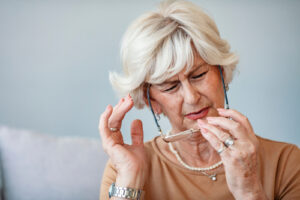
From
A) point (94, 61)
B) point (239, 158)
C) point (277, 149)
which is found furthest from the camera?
point (94, 61)

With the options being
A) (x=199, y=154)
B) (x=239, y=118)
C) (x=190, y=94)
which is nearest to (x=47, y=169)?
(x=199, y=154)

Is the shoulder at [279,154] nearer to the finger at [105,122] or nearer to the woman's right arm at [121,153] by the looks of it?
the woman's right arm at [121,153]

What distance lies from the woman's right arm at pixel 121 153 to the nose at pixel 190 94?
0.73ft

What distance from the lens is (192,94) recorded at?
4.98 ft

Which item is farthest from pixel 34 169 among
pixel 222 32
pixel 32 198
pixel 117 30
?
pixel 222 32

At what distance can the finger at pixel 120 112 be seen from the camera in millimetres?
1578

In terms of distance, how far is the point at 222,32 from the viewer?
262 centimetres

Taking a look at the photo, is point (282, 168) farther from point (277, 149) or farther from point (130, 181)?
point (130, 181)

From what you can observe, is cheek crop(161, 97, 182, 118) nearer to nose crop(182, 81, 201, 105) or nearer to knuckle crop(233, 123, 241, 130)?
nose crop(182, 81, 201, 105)

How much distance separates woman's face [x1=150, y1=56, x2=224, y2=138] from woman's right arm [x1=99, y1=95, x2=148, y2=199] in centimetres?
16

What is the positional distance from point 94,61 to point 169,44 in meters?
1.15

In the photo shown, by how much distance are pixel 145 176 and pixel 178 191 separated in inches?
6.2

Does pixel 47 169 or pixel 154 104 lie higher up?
pixel 154 104

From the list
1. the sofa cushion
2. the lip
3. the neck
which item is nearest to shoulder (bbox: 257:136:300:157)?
the neck
